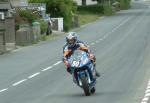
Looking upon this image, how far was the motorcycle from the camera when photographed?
16891mm

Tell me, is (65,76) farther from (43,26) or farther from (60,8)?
(60,8)

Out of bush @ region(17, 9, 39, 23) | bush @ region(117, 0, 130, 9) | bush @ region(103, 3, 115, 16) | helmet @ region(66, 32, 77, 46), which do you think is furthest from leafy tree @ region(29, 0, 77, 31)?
bush @ region(117, 0, 130, 9)

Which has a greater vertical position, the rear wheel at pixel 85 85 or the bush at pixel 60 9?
the rear wheel at pixel 85 85

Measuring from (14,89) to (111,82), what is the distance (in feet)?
9.53

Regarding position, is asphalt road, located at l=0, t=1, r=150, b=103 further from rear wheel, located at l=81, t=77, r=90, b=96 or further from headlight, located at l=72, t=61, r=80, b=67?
headlight, located at l=72, t=61, r=80, b=67

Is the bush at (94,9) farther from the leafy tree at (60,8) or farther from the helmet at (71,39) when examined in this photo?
the helmet at (71,39)

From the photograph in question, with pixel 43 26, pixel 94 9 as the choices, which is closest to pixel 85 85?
pixel 43 26

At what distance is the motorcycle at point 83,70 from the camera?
16.9 meters

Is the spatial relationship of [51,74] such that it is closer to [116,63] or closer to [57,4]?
[116,63]

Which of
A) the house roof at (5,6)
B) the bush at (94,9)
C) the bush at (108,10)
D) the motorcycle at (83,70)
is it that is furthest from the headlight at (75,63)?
the bush at (94,9)

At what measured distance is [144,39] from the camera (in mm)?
44438

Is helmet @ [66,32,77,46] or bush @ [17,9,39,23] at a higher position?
helmet @ [66,32,77,46]

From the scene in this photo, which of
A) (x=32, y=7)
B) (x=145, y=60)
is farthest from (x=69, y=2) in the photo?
(x=145, y=60)

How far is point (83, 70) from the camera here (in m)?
17.1
